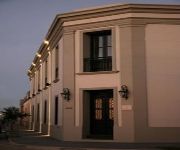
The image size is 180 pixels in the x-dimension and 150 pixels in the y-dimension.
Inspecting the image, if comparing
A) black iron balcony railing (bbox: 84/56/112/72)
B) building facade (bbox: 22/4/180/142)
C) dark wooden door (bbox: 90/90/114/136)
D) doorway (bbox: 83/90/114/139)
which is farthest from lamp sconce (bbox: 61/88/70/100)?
black iron balcony railing (bbox: 84/56/112/72)

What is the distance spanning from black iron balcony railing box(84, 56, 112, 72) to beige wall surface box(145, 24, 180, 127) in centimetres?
233

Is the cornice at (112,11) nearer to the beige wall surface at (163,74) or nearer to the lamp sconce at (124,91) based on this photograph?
the beige wall surface at (163,74)

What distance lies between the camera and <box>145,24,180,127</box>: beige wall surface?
19.7m

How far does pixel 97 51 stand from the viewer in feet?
72.0

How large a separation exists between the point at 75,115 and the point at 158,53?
554 centimetres

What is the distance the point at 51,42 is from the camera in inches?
1047

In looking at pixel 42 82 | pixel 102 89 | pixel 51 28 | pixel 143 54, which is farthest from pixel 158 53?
pixel 42 82

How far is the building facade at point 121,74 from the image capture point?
1966 cm

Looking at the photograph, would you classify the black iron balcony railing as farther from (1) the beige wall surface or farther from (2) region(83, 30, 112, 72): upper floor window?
(1) the beige wall surface

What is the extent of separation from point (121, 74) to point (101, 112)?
261 cm

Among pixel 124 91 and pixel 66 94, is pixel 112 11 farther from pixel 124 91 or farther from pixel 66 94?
pixel 66 94

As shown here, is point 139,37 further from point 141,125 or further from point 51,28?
point 51,28

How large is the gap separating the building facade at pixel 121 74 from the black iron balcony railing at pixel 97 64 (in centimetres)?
6

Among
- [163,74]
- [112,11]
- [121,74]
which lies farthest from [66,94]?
[163,74]
